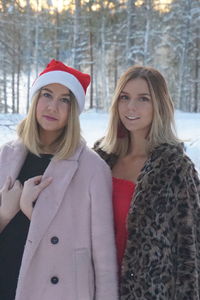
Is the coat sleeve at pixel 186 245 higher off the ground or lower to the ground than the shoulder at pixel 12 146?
lower

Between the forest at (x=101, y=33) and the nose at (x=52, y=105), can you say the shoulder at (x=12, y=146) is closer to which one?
the nose at (x=52, y=105)

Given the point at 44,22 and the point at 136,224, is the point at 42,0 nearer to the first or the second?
the point at 44,22

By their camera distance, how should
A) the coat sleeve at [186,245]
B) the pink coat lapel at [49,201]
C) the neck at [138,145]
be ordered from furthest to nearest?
the neck at [138,145] < the coat sleeve at [186,245] < the pink coat lapel at [49,201]

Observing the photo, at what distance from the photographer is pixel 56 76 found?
238cm

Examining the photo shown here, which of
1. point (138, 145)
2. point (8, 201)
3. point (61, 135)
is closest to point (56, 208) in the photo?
point (8, 201)

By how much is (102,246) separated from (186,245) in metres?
0.52

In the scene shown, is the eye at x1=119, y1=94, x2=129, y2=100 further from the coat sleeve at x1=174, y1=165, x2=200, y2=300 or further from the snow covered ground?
the snow covered ground

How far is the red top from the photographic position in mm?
2408

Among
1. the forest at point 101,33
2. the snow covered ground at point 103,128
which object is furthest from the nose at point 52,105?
the forest at point 101,33

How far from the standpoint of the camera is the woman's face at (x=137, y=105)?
2.51 m

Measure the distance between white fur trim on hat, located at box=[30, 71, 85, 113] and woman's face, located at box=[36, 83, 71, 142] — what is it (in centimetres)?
3

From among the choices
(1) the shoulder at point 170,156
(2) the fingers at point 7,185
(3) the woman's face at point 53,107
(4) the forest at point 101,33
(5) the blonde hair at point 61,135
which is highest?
(4) the forest at point 101,33

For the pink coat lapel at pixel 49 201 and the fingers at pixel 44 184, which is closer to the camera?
the pink coat lapel at pixel 49 201

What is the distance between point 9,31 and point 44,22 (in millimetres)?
9467
